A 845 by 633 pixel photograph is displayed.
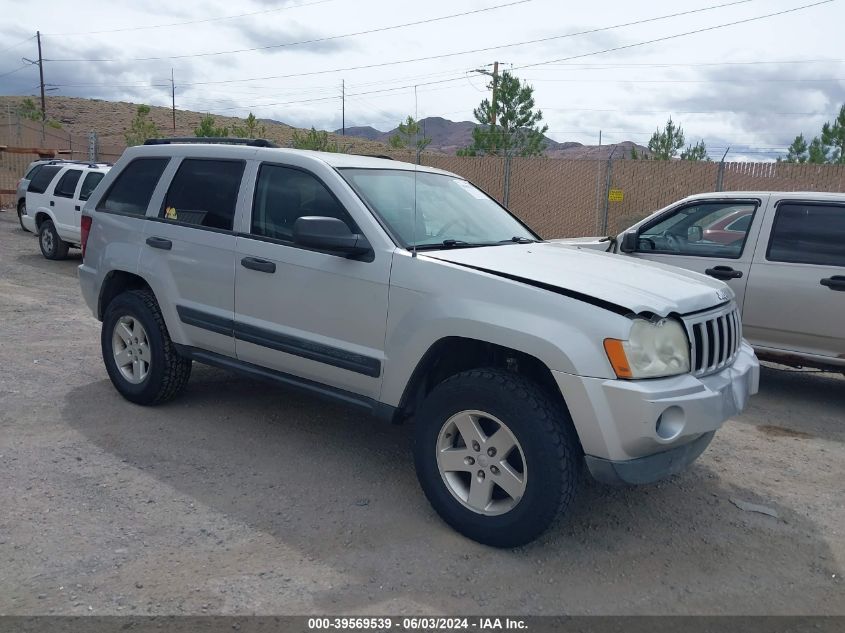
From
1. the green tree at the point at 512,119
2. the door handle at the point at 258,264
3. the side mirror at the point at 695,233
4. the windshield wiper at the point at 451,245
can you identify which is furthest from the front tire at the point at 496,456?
the green tree at the point at 512,119

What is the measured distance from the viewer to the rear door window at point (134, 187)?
18.2 ft

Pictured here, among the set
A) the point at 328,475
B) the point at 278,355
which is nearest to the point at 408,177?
the point at 278,355

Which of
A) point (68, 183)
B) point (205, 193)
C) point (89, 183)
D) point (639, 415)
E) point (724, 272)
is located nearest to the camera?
point (639, 415)

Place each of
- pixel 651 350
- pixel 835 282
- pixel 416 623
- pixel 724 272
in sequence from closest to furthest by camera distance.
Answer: pixel 416 623 < pixel 651 350 < pixel 835 282 < pixel 724 272

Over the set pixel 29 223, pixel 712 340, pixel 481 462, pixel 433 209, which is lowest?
pixel 481 462

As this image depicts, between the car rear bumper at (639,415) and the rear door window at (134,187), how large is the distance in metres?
3.52

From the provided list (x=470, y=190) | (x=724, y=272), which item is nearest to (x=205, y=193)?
(x=470, y=190)

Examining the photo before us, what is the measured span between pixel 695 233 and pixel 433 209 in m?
3.35

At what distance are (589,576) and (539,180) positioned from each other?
664 inches

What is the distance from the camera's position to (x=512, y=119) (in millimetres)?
30656

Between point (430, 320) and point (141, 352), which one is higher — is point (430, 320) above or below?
above

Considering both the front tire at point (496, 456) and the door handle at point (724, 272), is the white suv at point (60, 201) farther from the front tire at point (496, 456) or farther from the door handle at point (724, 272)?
the front tire at point (496, 456)

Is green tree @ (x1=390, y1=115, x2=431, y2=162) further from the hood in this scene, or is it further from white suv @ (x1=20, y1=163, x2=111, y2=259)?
the hood

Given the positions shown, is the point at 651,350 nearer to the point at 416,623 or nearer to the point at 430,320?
the point at 430,320
